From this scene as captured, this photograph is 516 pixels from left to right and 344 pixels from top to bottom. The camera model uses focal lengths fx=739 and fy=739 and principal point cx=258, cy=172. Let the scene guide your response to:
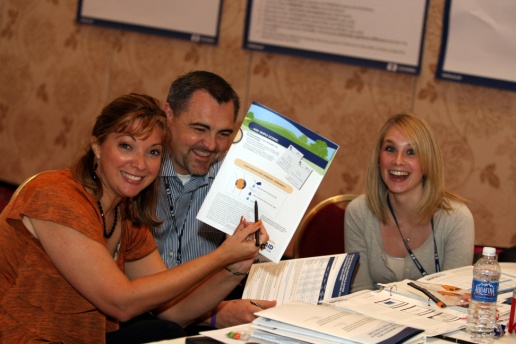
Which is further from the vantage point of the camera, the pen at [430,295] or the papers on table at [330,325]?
the pen at [430,295]

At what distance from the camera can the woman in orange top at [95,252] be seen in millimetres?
2193

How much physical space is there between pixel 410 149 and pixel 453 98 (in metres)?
1.67

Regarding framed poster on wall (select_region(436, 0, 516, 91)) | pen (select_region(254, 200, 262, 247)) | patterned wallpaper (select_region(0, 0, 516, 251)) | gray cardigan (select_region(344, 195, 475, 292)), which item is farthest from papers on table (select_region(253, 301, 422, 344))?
framed poster on wall (select_region(436, 0, 516, 91))

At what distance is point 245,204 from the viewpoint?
88.0 inches

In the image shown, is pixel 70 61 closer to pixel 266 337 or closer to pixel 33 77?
pixel 33 77

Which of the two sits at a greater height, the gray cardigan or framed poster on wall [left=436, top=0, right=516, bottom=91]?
framed poster on wall [left=436, top=0, right=516, bottom=91]

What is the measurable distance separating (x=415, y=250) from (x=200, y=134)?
106 centimetres

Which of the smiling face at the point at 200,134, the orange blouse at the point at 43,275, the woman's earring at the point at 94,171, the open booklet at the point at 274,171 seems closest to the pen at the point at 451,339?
the open booklet at the point at 274,171

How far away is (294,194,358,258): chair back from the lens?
349 centimetres

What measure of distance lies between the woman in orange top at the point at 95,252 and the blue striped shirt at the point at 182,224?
1.43ft

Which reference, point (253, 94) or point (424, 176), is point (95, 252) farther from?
point (253, 94)

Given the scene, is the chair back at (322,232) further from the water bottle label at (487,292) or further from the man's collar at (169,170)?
the water bottle label at (487,292)

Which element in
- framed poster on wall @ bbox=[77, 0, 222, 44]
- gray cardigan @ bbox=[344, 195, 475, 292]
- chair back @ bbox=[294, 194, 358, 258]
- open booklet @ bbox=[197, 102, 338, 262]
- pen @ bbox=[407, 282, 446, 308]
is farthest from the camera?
framed poster on wall @ bbox=[77, 0, 222, 44]

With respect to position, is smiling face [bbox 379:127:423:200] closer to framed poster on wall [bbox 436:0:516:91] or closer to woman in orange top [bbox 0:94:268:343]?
woman in orange top [bbox 0:94:268:343]
